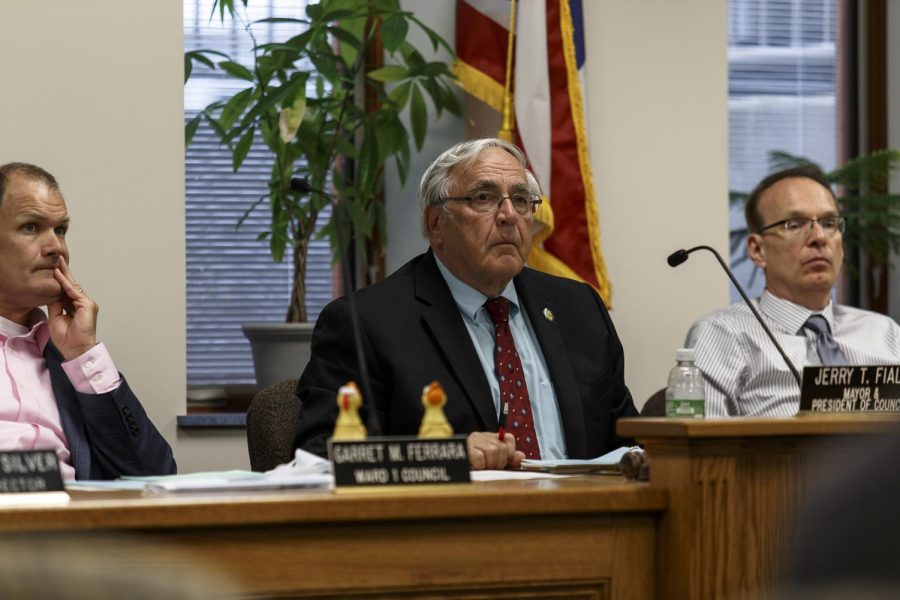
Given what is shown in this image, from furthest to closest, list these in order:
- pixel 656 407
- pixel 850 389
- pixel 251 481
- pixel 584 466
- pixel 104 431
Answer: pixel 656 407
pixel 104 431
pixel 584 466
pixel 850 389
pixel 251 481

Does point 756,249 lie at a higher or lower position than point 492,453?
higher

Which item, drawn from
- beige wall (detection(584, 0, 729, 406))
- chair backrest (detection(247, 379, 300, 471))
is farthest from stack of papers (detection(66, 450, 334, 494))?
beige wall (detection(584, 0, 729, 406))

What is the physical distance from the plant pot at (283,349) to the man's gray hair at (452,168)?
2.40 ft

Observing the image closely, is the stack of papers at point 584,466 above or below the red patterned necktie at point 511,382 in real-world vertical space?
below

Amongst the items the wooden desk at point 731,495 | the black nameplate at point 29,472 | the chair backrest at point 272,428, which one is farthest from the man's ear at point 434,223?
the black nameplate at point 29,472

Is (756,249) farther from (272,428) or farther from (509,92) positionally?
(272,428)

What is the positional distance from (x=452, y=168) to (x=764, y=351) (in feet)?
3.07

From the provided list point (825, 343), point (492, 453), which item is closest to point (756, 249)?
point (825, 343)

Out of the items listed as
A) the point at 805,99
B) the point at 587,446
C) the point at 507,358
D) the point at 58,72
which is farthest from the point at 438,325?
the point at 805,99

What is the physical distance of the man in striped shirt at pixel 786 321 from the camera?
3174mm

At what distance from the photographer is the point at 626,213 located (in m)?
3.79

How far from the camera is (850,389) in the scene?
1.89 m

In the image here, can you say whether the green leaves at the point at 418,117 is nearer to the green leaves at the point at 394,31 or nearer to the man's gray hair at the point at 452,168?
the green leaves at the point at 394,31

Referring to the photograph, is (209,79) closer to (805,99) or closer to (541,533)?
(805,99)
